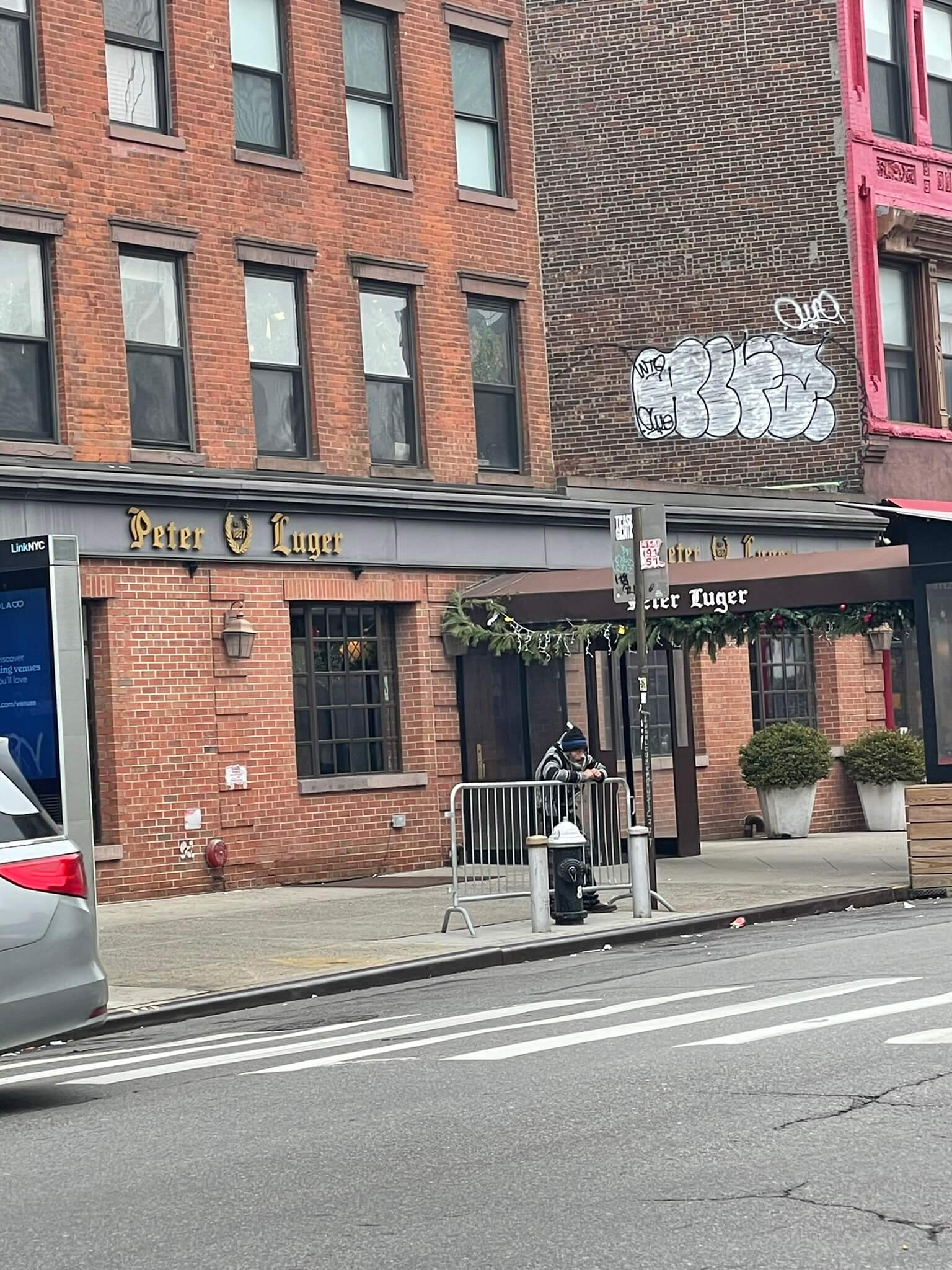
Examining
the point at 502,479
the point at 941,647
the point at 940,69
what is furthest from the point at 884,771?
the point at 940,69

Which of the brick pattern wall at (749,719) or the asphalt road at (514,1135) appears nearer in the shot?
the asphalt road at (514,1135)

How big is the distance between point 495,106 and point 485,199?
1479 millimetres

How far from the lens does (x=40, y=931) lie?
9.01m

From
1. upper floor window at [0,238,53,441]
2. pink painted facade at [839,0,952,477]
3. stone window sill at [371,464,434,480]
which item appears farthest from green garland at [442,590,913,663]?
pink painted facade at [839,0,952,477]

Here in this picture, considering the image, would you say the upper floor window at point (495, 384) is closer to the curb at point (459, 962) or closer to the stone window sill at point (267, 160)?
the stone window sill at point (267, 160)

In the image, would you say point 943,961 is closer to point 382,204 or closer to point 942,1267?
point 942,1267

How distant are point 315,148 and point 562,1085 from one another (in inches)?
615

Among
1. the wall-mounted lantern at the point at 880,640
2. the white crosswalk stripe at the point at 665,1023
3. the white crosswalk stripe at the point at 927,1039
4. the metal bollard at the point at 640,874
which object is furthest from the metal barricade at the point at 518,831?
the wall-mounted lantern at the point at 880,640

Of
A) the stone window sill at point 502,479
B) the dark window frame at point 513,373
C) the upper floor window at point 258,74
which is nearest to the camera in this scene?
the upper floor window at point 258,74

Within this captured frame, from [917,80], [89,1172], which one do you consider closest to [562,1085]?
[89,1172]

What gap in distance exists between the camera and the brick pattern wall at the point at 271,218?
19594 mm

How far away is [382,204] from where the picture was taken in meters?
22.8

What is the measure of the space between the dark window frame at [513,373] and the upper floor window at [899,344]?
5890 mm

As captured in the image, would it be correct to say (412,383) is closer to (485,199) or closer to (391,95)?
A: (485,199)
